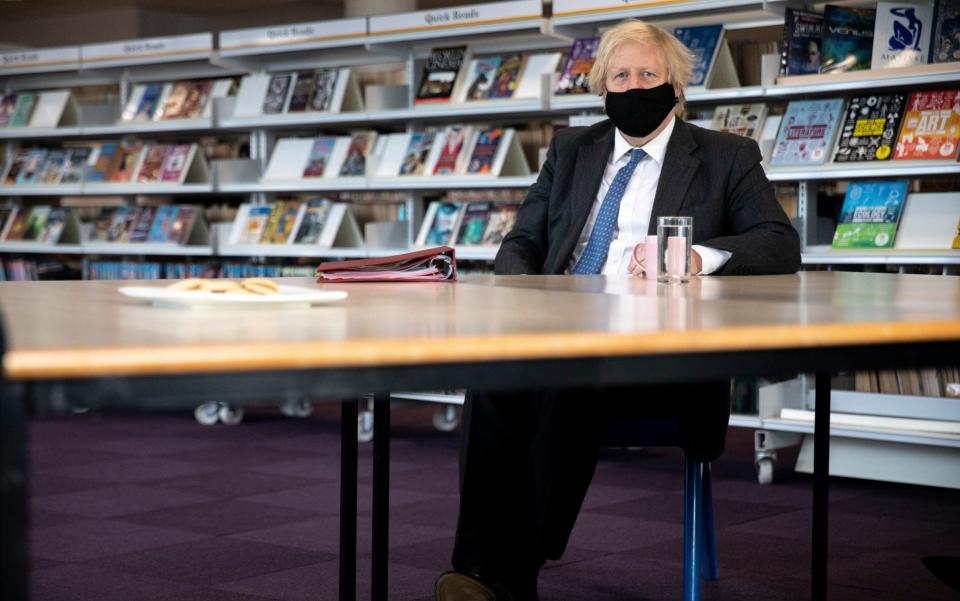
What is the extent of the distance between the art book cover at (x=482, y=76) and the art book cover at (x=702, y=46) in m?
0.83

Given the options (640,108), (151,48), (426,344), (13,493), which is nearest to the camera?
(13,493)

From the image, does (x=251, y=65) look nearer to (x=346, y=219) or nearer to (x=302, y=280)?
(x=346, y=219)

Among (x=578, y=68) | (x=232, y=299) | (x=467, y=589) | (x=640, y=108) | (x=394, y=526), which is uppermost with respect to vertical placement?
(x=578, y=68)

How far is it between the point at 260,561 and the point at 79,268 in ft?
12.7

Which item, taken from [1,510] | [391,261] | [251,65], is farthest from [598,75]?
[251,65]

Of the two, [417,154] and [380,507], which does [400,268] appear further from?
[417,154]

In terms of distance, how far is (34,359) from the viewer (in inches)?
33.0

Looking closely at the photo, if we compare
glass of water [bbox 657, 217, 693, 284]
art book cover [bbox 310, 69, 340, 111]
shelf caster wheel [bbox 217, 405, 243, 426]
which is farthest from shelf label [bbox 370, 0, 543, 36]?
glass of water [bbox 657, 217, 693, 284]

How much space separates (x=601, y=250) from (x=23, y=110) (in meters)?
4.68

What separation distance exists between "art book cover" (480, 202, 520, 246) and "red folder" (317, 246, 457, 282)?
2697 millimetres

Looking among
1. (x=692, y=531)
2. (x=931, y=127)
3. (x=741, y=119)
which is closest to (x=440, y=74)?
(x=741, y=119)

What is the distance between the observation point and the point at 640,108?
105 inches

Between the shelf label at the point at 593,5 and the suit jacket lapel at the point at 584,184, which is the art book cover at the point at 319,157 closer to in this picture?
the shelf label at the point at 593,5

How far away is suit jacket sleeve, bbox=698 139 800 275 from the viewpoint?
2350 millimetres
